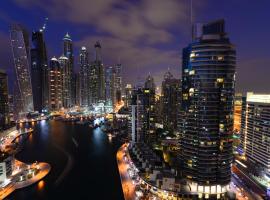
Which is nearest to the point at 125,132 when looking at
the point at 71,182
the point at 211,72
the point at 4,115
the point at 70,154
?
the point at 70,154

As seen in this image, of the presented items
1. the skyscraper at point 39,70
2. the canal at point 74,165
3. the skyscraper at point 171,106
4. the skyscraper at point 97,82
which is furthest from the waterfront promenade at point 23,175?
the skyscraper at point 97,82

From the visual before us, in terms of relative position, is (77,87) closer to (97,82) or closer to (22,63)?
(97,82)

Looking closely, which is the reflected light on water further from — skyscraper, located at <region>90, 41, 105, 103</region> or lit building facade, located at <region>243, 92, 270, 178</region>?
skyscraper, located at <region>90, 41, 105, 103</region>

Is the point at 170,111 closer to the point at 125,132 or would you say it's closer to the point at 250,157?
the point at 125,132

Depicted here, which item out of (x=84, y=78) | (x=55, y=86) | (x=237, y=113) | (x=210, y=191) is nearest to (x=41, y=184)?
(x=210, y=191)

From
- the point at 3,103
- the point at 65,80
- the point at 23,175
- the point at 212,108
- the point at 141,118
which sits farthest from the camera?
the point at 65,80

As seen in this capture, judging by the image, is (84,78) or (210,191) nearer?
(210,191)
